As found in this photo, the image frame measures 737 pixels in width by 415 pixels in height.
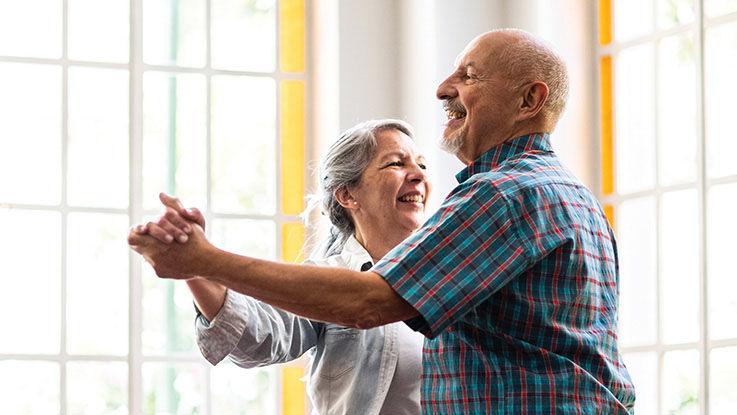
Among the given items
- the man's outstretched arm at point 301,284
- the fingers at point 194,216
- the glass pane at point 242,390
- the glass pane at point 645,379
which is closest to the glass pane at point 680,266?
the glass pane at point 645,379

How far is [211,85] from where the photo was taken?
4859 millimetres

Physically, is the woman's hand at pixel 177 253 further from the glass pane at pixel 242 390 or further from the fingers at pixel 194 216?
the glass pane at pixel 242 390

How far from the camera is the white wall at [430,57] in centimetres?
466

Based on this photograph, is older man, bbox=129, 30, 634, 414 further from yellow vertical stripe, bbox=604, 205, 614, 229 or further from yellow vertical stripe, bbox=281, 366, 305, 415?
yellow vertical stripe, bbox=281, 366, 305, 415

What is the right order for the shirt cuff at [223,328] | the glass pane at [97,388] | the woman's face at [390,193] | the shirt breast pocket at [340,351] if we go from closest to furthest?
the shirt cuff at [223,328]
the shirt breast pocket at [340,351]
the woman's face at [390,193]
the glass pane at [97,388]

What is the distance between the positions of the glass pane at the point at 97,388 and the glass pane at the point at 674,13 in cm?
225

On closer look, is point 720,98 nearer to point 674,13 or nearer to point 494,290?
point 674,13

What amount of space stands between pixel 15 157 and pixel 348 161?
164 centimetres

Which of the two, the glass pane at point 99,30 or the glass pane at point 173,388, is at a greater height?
the glass pane at point 99,30

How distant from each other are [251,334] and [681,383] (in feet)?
6.12

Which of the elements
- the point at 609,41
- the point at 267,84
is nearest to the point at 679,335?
the point at 609,41

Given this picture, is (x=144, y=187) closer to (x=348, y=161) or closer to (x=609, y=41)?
(x=348, y=161)

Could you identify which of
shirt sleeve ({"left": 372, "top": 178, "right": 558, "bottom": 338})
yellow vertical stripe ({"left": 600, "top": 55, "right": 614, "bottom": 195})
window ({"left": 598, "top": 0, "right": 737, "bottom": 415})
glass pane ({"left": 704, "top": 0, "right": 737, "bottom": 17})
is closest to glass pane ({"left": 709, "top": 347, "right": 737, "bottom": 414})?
window ({"left": 598, "top": 0, "right": 737, "bottom": 415})

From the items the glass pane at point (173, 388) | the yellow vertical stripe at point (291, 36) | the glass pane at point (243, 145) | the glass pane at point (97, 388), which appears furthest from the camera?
the yellow vertical stripe at point (291, 36)
